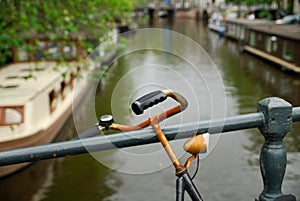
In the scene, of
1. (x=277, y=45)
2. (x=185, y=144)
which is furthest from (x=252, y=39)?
(x=185, y=144)

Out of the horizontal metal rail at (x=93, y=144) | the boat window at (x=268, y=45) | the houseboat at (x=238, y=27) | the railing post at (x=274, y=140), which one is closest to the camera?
the horizontal metal rail at (x=93, y=144)

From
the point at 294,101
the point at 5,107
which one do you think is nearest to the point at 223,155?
the point at 5,107

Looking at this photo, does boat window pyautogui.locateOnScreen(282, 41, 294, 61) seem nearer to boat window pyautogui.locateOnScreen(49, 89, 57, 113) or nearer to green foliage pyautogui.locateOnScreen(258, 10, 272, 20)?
boat window pyautogui.locateOnScreen(49, 89, 57, 113)

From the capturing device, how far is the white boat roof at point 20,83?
1044 cm

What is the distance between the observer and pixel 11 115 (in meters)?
9.66

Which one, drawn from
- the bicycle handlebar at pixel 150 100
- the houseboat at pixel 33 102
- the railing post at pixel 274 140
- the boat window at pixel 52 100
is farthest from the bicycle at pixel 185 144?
the boat window at pixel 52 100

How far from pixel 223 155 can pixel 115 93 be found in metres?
8.72

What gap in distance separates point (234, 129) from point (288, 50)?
20.7 m

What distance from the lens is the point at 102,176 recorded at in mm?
9609

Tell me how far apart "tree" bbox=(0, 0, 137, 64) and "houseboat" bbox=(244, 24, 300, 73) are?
12449 millimetres

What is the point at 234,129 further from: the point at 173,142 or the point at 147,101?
the point at 147,101

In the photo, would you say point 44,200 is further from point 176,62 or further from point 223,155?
point 176,62

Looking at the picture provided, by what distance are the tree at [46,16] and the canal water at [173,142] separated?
248 cm

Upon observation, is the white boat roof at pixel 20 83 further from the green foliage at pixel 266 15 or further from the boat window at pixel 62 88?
the green foliage at pixel 266 15
